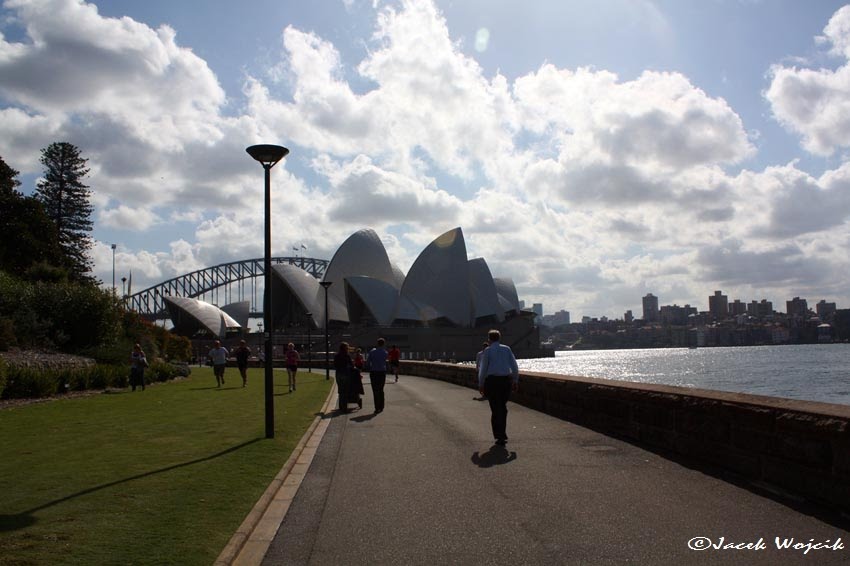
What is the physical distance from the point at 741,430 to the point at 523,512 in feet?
8.73

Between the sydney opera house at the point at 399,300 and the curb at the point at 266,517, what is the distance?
3110 inches

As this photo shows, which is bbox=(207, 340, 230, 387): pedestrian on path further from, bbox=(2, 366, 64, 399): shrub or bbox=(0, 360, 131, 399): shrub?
bbox=(2, 366, 64, 399): shrub

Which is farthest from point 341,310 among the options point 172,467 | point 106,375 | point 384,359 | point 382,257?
point 172,467

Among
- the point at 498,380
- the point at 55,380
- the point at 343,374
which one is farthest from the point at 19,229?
the point at 498,380

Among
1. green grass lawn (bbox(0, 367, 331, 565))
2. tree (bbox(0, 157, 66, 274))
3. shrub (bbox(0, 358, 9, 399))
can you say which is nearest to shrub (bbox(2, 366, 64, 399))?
shrub (bbox(0, 358, 9, 399))

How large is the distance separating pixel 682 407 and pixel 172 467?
593 cm

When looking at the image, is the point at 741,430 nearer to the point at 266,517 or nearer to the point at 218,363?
the point at 266,517

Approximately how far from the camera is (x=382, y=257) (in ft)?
317

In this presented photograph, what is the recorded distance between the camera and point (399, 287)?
100 meters

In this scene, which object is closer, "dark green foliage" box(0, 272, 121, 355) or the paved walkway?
the paved walkway

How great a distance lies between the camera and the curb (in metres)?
4.78

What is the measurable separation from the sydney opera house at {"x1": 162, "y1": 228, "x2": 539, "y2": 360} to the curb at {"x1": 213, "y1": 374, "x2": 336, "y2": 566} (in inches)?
3110

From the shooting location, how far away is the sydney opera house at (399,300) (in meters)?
92.0

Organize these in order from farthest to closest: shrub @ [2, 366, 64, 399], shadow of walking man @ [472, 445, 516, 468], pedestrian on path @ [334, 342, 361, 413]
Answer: shrub @ [2, 366, 64, 399] → pedestrian on path @ [334, 342, 361, 413] → shadow of walking man @ [472, 445, 516, 468]
